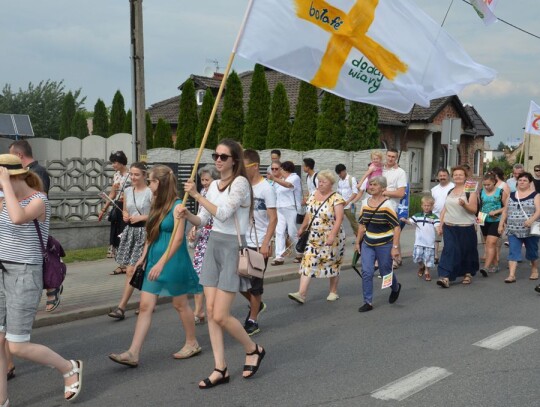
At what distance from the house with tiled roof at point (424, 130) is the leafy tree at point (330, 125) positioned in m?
4.38

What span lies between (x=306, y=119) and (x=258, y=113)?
8.94 ft

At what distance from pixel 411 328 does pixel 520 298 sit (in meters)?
2.54

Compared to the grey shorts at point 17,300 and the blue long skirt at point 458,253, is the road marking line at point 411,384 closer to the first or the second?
the grey shorts at point 17,300

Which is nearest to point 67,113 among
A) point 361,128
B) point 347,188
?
point 361,128

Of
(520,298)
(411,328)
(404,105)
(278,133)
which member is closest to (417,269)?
(520,298)

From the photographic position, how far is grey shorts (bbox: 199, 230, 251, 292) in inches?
203

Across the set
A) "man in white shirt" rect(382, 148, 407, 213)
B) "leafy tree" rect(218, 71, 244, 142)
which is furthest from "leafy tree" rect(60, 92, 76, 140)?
"man in white shirt" rect(382, 148, 407, 213)

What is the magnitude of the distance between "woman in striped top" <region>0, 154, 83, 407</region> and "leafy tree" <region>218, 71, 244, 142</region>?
88.8 feet

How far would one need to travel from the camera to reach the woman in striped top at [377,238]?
816cm

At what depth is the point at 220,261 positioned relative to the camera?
17.1 ft

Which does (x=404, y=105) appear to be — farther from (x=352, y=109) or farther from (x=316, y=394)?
(x=352, y=109)

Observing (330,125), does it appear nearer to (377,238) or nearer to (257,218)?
(377,238)

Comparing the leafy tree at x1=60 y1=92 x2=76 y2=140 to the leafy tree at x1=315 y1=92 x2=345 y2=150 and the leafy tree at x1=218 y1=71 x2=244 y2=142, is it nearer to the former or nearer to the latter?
the leafy tree at x1=218 y1=71 x2=244 y2=142

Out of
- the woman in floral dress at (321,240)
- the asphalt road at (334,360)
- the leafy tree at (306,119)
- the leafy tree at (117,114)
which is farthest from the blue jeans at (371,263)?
the leafy tree at (117,114)
